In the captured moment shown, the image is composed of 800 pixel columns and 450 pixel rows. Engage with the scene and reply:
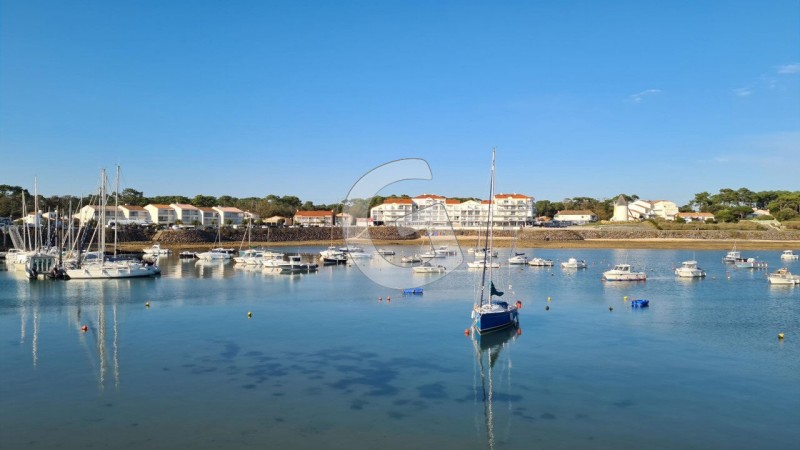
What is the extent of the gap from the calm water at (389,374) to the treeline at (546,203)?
286 feet

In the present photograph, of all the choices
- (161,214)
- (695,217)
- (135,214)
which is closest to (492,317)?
(161,214)

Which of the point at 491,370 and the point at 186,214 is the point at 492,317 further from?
the point at 186,214

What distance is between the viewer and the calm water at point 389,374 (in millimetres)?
16531

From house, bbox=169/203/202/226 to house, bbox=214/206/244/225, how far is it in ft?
21.4

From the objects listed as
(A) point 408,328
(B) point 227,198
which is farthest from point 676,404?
(B) point 227,198

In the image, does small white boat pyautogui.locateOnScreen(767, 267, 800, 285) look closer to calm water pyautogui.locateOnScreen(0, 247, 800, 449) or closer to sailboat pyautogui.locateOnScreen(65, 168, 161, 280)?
calm water pyautogui.locateOnScreen(0, 247, 800, 449)

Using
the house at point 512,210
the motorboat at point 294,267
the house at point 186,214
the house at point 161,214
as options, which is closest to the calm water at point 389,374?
the motorboat at point 294,267

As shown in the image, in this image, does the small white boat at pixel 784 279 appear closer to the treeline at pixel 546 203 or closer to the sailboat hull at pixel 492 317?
Result: the sailboat hull at pixel 492 317

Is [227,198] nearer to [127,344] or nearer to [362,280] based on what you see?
[362,280]

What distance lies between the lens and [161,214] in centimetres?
13875

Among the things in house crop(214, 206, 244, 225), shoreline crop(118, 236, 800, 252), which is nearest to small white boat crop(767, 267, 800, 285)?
shoreline crop(118, 236, 800, 252)

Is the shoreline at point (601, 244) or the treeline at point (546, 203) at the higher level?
the treeline at point (546, 203)

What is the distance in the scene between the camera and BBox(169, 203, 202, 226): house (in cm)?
14050

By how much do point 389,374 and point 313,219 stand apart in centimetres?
13082
